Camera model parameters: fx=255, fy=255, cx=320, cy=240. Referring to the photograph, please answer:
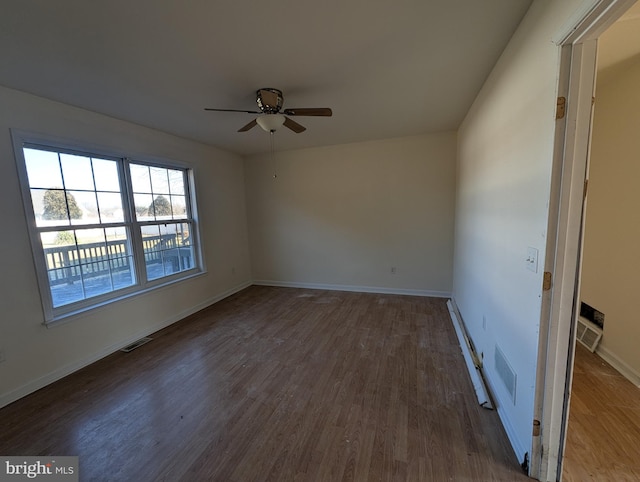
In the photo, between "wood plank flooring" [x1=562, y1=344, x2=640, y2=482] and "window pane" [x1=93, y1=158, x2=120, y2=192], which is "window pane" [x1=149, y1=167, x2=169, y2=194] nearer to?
"window pane" [x1=93, y1=158, x2=120, y2=192]

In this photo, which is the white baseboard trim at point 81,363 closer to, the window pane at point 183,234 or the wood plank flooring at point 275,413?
the wood plank flooring at point 275,413

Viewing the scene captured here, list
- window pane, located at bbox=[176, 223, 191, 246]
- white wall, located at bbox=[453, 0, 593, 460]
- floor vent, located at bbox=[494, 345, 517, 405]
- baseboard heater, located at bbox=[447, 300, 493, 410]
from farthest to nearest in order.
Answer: window pane, located at bbox=[176, 223, 191, 246], baseboard heater, located at bbox=[447, 300, 493, 410], floor vent, located at bbox=[494, 345, 517, 405], white wall, located at bbox=[453, 0, 593, 460]

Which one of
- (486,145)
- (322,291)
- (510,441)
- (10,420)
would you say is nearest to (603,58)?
A: (486,145)

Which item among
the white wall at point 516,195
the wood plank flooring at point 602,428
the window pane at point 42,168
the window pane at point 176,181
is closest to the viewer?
the white wall at point 516,195

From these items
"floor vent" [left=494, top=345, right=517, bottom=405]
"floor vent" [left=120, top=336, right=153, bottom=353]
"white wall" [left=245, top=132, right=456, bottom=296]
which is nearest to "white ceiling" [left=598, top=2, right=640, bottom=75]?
"white wall" [left=245, top=132, right=456, bottom=296]

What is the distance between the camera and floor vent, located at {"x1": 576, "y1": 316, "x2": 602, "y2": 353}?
7.63 feet

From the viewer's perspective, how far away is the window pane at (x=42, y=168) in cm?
221

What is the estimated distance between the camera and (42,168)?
230cm

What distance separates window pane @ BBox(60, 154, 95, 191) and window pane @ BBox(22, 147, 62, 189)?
52mm

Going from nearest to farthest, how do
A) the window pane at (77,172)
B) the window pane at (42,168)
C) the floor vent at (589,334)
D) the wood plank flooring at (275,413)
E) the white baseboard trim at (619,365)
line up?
the wood plank flooring at (275,413)
the white baseboard trim at (619,365)
the window pane at (42,168)
the floor vent at (589,334)
the window pane at (77,172)

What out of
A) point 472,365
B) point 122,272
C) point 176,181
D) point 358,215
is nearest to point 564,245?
point 472,365

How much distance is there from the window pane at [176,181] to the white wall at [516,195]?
3758 millimetres

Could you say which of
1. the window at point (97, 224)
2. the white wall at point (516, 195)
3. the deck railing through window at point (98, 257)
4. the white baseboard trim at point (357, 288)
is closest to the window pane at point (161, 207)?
the window at point (97, 224)

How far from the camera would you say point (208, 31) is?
1.51 meters
